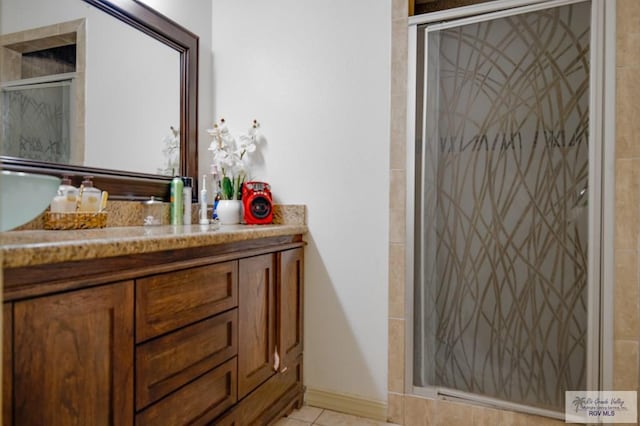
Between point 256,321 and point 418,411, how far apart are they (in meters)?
0.87

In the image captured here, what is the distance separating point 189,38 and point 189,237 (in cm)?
131

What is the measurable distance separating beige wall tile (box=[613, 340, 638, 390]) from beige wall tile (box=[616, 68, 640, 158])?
28.7 inches

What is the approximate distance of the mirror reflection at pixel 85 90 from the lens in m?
1.39

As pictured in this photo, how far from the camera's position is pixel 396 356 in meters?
1.85

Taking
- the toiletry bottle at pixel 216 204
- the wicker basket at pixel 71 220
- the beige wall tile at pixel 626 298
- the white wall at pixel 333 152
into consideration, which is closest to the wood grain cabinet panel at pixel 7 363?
the wicker basket at pixel 71 220

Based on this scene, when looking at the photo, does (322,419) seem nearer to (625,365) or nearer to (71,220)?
(625,365)

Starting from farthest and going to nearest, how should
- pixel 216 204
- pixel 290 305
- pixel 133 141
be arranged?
pixel 216 204, pixel 290 305, pixel 133 141

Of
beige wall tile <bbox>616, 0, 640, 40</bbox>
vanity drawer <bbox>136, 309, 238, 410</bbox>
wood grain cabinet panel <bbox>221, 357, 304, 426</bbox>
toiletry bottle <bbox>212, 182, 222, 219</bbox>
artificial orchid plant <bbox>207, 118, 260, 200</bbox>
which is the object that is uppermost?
beige wall tile <bbox>616, 0, 640, 40</bbox>

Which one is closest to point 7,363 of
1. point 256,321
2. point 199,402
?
point 199,402

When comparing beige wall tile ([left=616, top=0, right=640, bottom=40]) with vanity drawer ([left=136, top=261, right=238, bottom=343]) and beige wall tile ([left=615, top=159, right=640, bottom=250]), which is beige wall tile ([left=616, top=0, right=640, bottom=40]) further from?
vanity drawer ([left=136, top=261, right=238, bottom=343])

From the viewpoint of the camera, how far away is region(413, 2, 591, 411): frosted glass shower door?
1604mm

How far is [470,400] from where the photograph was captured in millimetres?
1758

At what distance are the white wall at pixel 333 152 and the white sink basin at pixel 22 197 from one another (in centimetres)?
123

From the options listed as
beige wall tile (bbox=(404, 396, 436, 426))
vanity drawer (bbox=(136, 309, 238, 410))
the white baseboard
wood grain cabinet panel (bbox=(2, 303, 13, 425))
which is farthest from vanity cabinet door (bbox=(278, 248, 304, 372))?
wood grain cabinet panel (bbox=(2, 303, 13, 425))
